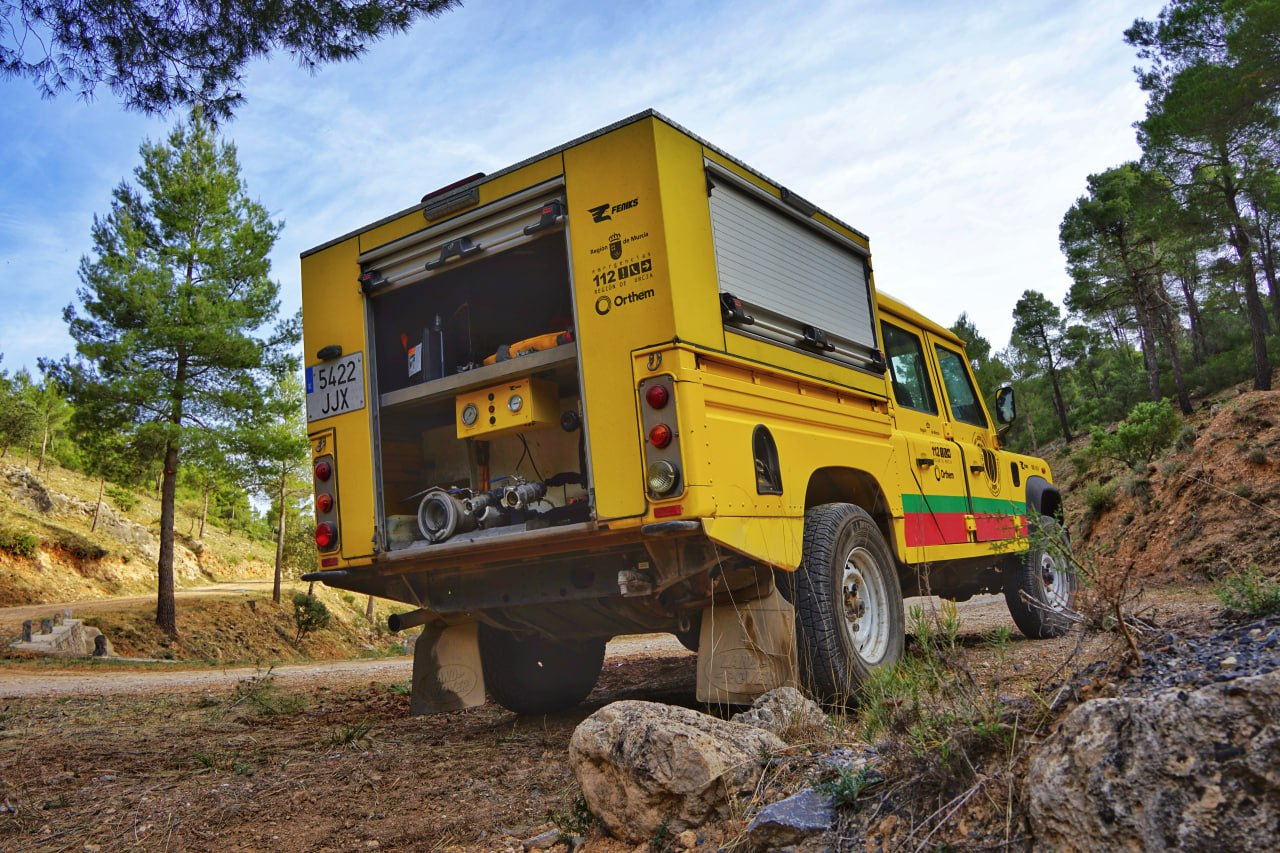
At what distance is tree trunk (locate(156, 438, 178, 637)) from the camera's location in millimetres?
19719

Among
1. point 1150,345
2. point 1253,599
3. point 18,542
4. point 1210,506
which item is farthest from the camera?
point 1150,345

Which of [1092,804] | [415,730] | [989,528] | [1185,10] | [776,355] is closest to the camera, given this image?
[1092,804]

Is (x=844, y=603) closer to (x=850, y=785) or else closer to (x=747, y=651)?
(x=747, y=651)

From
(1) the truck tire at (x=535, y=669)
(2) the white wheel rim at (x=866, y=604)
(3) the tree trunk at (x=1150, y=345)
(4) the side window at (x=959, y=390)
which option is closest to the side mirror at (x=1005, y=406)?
(4) the side window at (x=959, y=390)

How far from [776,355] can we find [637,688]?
357cm

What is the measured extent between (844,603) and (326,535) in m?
3.08

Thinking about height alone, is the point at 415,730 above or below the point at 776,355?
below

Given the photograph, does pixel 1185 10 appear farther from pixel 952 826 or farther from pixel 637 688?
pixel 952 826

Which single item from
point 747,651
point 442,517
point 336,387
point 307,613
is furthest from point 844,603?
point 307,613

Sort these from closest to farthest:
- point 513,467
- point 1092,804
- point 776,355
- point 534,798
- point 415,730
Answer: point 1092,804 → point 534,798 → point 776,355 → point 513,467 → point 415,730

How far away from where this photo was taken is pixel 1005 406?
26.5 feet

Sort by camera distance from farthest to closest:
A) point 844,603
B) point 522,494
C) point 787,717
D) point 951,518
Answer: point 951,518 → point 844,603 → point 522,494 → point 787,717

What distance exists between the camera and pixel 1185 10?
77.4 feet

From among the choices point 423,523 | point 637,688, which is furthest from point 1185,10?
point 423,523
